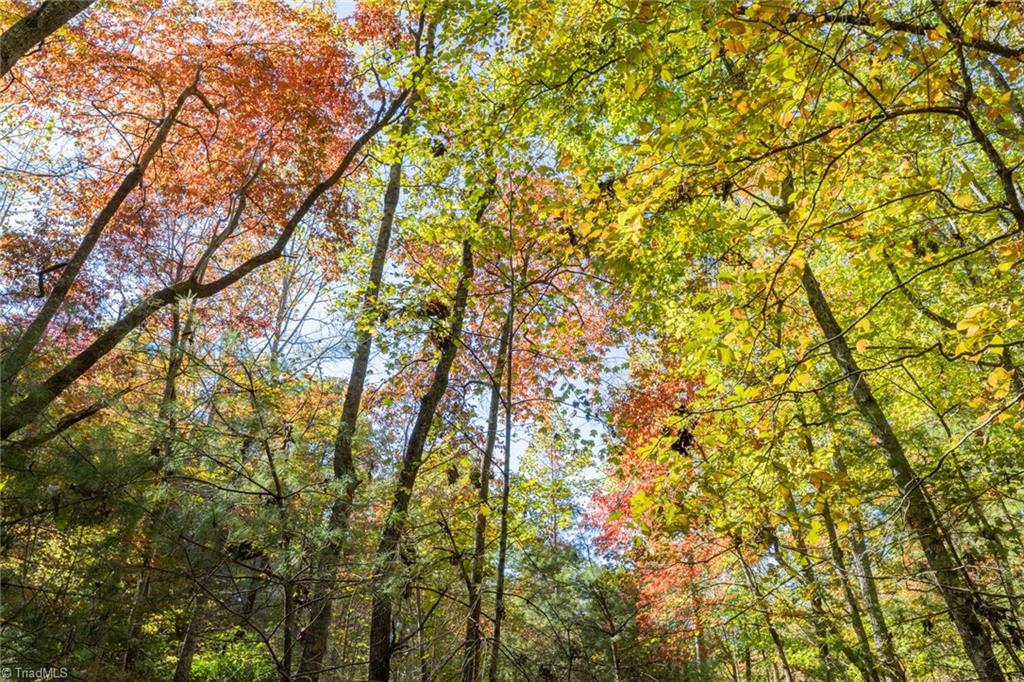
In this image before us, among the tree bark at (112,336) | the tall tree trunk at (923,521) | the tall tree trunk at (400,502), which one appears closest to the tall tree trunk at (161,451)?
the tree bark at (112,336)

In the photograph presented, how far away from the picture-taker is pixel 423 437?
5.50m

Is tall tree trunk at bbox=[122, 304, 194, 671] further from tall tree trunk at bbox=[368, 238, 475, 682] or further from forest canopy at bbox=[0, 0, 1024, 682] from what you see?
tall tree trunk at bbox=[368, 238, 475, 682]

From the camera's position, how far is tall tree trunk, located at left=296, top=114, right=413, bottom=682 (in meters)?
3.21

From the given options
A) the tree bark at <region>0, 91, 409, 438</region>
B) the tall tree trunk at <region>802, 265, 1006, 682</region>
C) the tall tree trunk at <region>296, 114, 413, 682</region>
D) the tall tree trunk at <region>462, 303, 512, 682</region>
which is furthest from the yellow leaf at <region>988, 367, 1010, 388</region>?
the tree bark at <region>0, 91, 409, 438</region>

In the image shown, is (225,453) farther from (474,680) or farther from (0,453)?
(474,680)

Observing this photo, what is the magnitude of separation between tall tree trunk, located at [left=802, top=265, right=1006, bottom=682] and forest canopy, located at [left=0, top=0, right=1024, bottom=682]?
4 centimetres

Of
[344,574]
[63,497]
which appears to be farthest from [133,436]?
[344,574]

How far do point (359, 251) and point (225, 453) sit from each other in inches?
182

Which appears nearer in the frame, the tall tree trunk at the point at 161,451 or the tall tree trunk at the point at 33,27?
the tall tree trunk at the point at 161,451
